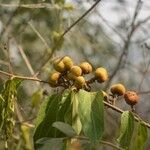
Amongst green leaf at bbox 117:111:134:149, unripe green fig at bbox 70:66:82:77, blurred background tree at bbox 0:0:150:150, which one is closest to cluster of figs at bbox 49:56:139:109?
unripe green fig at bbox 70:66:82:77

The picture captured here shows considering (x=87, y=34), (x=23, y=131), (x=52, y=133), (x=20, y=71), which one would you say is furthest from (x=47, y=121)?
(x=20, y=71)

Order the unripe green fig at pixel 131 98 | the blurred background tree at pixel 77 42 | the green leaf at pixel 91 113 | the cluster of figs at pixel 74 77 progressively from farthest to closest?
the blurred background tree at pixel 77 42 < the unripe green fig at pixel 131 98 < the cluster of figs at pixel 74 77 < the green leaf at pixel 91 113

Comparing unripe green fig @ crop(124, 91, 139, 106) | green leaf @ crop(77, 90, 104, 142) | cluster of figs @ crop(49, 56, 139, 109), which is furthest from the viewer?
unripe green fig @ crop(124, 91, 139, 106)

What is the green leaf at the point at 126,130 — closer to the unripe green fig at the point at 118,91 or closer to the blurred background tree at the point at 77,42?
the unripe green fig at the point at 118,91

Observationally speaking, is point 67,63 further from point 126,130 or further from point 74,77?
point 126,130

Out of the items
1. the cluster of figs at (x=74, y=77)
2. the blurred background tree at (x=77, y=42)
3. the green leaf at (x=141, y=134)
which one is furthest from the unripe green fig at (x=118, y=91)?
the blurred background tree at (x=77, y=42)

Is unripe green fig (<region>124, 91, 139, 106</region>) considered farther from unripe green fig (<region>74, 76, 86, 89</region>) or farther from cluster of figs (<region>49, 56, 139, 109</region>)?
unripe green fig (<region>74, 76, 86, 89</region>)

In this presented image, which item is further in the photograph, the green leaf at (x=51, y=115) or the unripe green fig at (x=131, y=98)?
the unripe green fig at (x=131, y=98)
